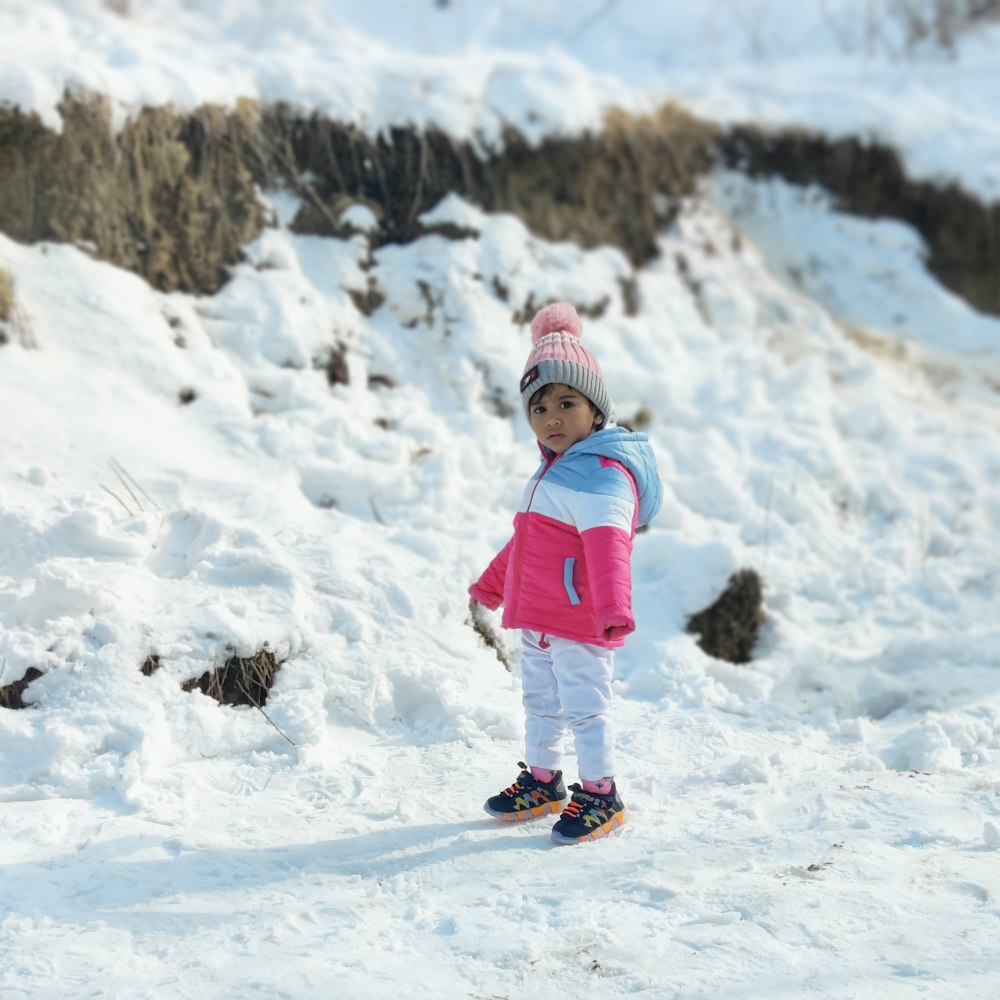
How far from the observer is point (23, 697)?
382 cm

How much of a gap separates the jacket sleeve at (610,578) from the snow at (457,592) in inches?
27.7

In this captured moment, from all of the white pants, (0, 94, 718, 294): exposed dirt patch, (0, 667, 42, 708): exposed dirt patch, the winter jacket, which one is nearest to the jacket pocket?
the winter jacket

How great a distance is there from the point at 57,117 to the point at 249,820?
13.5 feet

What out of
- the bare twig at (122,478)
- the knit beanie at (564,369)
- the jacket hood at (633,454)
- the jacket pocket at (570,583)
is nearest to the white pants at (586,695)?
the jacket pocket at (570,583)

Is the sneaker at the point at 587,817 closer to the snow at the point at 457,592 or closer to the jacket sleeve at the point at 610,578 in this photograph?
the snow at the point at 457,592

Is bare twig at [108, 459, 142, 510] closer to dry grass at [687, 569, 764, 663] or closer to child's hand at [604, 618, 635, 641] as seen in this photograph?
child's hand at [604, 618, 635, 641]

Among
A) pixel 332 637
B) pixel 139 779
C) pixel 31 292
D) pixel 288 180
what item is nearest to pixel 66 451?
pixel 31 292

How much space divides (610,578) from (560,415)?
1.87ft

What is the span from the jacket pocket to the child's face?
1.22 ft

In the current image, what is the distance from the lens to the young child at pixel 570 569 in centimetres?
334

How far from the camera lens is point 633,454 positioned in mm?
3428

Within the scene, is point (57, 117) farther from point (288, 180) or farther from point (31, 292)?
point (288, 180)

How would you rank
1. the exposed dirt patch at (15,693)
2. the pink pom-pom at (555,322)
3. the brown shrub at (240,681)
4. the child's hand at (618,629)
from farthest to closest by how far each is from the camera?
the brown shrub at (240,681) → the exposed dirt patch at (15,693) → the pink pom-pom at (555,322) → the child's hand at (618,629)

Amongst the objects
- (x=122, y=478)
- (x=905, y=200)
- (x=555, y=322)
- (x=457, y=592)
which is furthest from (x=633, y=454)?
(x=905, y=200)
